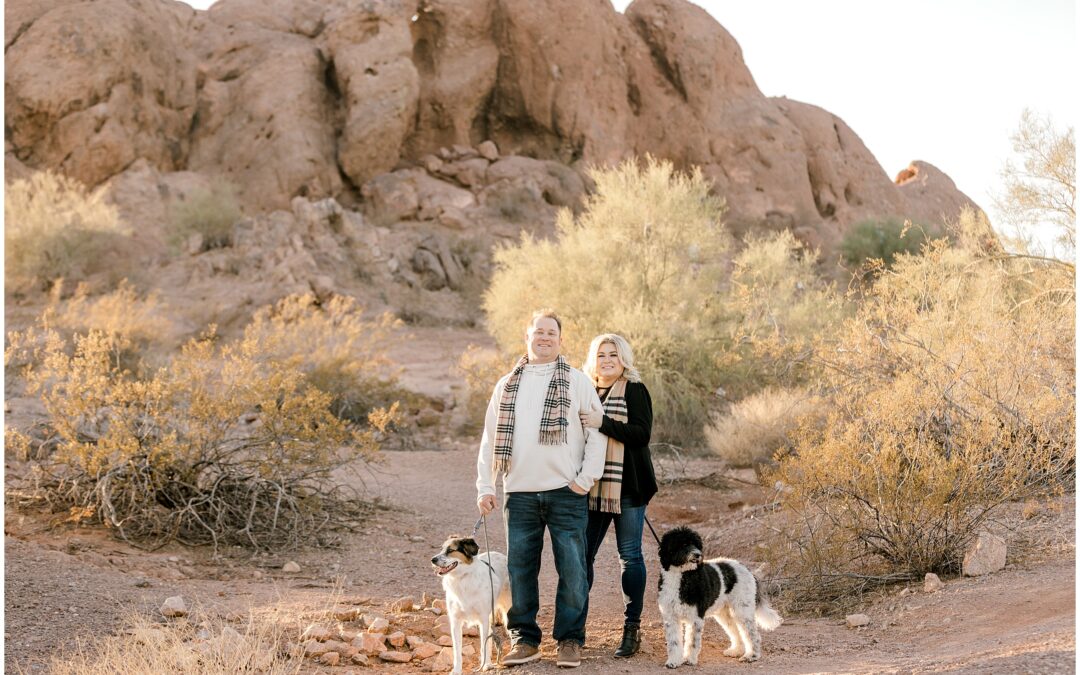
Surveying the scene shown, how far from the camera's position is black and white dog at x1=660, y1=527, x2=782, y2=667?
16.4 ft

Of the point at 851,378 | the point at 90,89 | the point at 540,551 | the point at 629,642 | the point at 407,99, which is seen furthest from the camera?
the point at 407,99

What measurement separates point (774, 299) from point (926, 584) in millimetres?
12464

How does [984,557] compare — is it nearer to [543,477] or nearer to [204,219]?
[543,477]

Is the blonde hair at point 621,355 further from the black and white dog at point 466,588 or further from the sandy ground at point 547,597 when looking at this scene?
the sandy ground at point 547,597

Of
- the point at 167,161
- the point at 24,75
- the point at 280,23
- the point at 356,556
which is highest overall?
the point at 280,23

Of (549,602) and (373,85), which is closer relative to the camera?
(549,602)

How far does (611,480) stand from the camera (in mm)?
5121

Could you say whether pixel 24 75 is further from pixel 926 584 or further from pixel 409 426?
pixel 926 584

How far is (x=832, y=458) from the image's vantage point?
690 centimetres

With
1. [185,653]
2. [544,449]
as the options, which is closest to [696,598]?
[544,449]

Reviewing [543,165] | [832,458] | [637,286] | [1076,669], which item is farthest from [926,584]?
[543,165]

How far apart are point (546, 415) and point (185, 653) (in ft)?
6.54

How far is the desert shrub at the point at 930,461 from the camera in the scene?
6723mm

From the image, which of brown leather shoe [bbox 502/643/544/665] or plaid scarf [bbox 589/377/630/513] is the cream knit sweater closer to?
plaid scarf [bbox 589/377/630/513]
